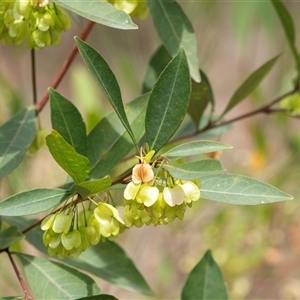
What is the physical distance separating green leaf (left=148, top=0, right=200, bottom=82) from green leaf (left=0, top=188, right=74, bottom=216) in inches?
11.0

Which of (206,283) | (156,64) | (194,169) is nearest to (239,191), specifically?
(194,169)

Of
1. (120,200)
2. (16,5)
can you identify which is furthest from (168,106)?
(120,200)

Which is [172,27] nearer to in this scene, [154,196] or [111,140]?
[111,140]

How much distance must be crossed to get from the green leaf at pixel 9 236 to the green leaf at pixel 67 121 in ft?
0.43

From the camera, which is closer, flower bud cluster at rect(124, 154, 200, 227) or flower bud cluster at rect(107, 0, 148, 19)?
flower bud cluster at rect(124, 154, 200, 227)

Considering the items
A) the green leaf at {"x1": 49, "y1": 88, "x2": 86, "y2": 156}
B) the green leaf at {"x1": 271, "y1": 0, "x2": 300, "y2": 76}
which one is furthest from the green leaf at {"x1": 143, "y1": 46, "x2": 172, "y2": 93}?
the green leaf at {"x1": 49, "y1": 88, "x2": 86, "y2": 156}

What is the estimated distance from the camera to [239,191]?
0.61m

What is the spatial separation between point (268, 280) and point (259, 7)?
79cm

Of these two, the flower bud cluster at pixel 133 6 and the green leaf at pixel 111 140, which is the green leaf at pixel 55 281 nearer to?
the green leaf at pixel 111 140

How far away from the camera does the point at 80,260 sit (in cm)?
85

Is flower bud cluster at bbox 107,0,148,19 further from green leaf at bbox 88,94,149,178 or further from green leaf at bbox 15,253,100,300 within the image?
green leaf at bbox 15,253,100,300

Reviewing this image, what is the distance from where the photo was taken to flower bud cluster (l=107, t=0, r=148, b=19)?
730 millimetres

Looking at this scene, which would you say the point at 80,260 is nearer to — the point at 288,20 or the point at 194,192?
the point at 194,192

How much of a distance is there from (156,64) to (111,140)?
240 mm
